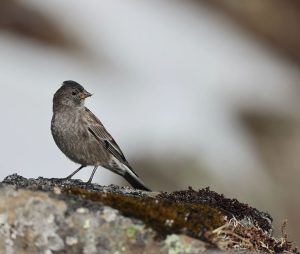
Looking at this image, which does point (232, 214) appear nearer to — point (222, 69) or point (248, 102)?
point (248, 102)

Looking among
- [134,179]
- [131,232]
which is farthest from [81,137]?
[131,232]

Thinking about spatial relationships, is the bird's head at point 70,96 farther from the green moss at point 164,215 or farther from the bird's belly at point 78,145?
the green moss at point 164,215

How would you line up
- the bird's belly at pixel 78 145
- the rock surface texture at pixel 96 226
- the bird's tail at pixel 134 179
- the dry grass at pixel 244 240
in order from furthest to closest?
the bird's tail at pixel 134 179 < the bird's belly at pixel 78 145 < the dry grass at pixel 244 240 < the rock surface texture at pixel 96 226

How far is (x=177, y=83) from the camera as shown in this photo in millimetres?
29078

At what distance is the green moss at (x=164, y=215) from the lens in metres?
7.26

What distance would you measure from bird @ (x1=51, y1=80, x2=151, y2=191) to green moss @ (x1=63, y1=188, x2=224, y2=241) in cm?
697

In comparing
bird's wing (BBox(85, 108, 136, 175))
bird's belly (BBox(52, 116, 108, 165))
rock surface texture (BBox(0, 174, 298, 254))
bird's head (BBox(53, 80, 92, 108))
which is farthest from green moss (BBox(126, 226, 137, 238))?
bird's head (BBox(53, 80, 92, 108))

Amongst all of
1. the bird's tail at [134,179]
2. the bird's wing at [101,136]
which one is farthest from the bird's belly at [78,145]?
the bird's tail at [134,179]

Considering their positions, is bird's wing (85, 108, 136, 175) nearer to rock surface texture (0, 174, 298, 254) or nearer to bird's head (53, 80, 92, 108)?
bird's head (53, 80, 92, 108)

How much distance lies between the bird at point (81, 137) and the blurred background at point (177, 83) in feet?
10.3

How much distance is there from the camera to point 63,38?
3145cm

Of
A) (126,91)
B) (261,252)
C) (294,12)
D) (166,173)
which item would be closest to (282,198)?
(166,173)

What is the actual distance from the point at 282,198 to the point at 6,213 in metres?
13.9

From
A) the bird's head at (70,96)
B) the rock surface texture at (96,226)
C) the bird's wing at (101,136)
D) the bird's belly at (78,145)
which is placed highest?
the bird's head at (70,96)
